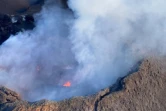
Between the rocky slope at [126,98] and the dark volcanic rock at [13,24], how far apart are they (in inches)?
316

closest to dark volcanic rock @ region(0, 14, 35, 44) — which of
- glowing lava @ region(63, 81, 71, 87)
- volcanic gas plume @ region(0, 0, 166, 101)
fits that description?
volcanic gas plume @ region(0, 0, 166, 101)

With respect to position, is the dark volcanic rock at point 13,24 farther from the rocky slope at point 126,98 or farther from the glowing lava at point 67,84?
the rocky slope at point 126,98

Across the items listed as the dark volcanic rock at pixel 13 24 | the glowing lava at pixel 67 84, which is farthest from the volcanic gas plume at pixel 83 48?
the dark volcanic rock at pixel 13 24

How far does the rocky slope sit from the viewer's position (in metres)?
15.3

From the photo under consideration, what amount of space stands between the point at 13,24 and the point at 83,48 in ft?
21.1

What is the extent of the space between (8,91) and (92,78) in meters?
3.49

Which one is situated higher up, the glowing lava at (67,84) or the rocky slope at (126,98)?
the glowing lava at (67,84)

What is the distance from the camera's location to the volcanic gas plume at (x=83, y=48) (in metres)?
17.6

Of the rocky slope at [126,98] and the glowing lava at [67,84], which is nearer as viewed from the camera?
the rocky slope at [126,98]

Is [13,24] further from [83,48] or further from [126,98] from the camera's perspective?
[126,98]

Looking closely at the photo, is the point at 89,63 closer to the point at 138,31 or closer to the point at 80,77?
the point at 80,77

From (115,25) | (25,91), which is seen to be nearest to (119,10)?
(115,25)

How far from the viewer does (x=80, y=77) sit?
719 inches

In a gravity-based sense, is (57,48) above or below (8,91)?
above
